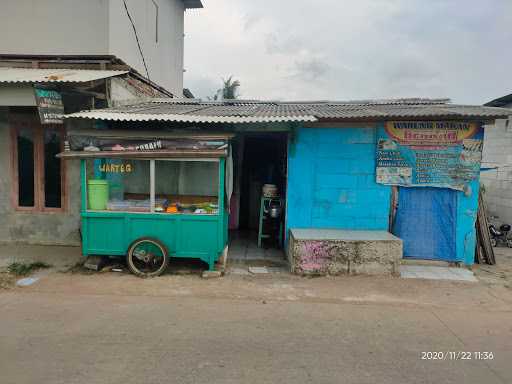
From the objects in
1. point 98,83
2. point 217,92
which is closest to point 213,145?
point 98,83

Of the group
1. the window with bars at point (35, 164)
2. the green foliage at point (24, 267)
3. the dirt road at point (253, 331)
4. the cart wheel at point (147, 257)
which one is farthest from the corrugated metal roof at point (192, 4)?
the dirt road at point (253, 331)

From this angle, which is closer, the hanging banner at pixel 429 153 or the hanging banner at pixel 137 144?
the hanging banner at pixel 137 144

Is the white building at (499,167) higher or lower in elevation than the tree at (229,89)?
lower

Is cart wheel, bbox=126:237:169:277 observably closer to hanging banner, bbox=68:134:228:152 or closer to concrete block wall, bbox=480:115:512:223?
hanging banner, bbox=68:134:228:152

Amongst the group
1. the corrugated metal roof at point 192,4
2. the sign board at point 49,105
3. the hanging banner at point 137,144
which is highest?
the corrugated metal roof at point 192,4

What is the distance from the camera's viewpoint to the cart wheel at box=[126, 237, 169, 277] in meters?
6.27

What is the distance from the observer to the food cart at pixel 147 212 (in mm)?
6184

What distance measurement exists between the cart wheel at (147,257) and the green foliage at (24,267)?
176 cm

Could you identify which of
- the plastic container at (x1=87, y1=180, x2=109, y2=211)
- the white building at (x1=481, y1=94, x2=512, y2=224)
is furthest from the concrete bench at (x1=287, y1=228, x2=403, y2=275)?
the white building at (x1=481, y1=94, x2=512, y2=224)

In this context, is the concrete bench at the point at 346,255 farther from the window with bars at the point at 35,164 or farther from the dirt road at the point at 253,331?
the window with bars at the point at 35,164

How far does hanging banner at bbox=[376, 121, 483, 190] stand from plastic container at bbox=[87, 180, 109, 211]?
5202 mm

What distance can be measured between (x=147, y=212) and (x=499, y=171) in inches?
386

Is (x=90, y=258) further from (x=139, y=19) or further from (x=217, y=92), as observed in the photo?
(x=217, y=92)

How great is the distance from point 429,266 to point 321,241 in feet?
8.06
